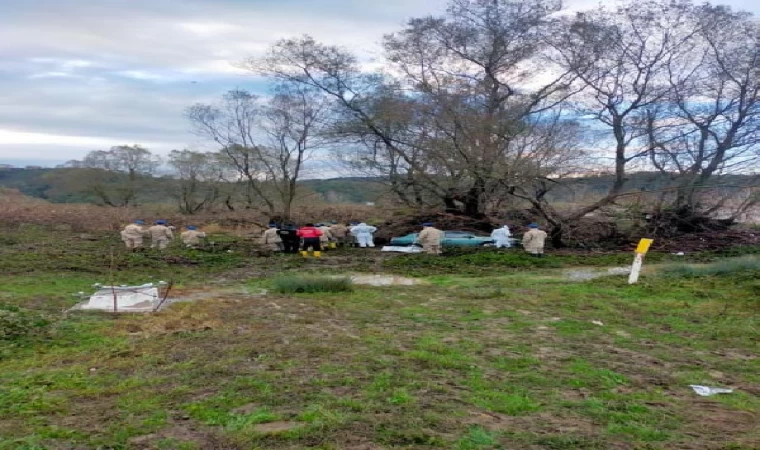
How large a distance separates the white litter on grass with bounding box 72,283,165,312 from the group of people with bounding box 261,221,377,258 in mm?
9828

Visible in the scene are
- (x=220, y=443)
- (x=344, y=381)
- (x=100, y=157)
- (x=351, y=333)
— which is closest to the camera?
(x=220, y=443)

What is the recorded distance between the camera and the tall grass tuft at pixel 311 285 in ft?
38.9

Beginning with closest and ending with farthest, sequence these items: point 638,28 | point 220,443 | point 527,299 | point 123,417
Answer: point 220,443
point 123,417
point 527,299
point 638,28

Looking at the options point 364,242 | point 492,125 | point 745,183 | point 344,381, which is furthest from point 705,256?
point 344,381

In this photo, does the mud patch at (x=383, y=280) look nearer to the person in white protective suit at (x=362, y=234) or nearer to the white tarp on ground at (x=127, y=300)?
the white tarp on ground at (x=127, y=300)

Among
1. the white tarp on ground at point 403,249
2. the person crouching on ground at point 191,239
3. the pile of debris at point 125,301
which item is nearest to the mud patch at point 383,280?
the pile of debris at point 125,301

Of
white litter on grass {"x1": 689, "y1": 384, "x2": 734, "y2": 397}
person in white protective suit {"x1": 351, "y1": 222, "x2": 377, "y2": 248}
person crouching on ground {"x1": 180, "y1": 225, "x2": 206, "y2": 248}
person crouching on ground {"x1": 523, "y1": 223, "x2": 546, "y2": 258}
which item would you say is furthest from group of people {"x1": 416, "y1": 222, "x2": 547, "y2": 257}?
white litter on grass {"x1": 689, "y1": 384, "x2": 734, "y2": 397}

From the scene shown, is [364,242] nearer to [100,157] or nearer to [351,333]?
[351,333]

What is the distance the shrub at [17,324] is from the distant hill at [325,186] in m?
18.2

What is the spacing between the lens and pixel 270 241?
21453 millimetres

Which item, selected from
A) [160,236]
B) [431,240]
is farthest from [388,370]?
[160,236]

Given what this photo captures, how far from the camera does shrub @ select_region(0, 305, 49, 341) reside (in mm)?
7332

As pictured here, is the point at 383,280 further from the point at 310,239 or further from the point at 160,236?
the point at 160,236

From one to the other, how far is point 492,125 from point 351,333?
15.8 metres
